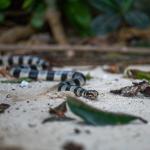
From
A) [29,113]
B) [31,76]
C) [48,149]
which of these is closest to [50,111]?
[29,113]

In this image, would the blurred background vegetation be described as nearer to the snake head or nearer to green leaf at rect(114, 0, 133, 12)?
green leaf at rect(114, 0, 133, 12)

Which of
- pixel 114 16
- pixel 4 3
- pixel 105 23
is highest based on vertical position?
pixel 4 3

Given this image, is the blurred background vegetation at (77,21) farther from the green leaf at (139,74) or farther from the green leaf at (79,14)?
the green leaf at (139,74)

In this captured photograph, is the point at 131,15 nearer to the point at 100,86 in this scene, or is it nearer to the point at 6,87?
the point at 100,86

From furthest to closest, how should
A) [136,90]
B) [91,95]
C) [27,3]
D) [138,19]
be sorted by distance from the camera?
[138,19] < [27,3] < [136,90] < [91,95]

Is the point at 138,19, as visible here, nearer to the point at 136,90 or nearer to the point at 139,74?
the point at 139,74

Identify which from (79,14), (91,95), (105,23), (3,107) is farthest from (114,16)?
(3,107)
